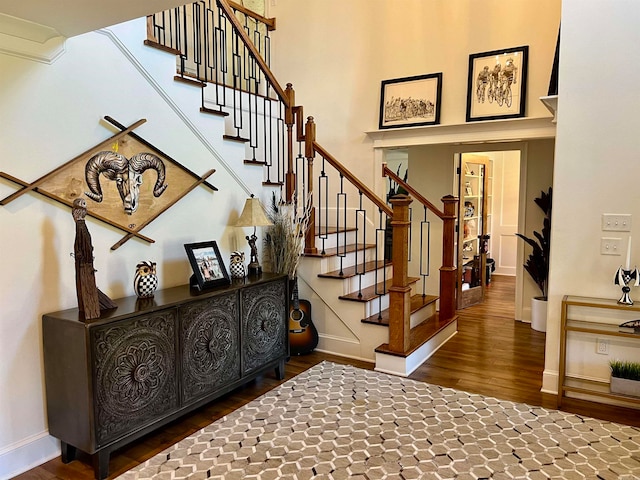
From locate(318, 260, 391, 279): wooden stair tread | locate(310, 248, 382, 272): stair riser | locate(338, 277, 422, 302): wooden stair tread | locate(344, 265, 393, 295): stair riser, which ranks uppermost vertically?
locate(310, 248, 382, 272): stair riser

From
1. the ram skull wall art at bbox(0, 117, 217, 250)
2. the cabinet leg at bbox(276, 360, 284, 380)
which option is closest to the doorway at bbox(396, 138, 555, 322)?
the cabinet leg at bbox(276, 360, 284, 380)

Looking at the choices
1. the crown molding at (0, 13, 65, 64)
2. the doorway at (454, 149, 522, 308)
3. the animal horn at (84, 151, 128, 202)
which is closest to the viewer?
the crown molding at (0, 13, 65, 64)

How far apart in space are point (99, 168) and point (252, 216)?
3.84 feet

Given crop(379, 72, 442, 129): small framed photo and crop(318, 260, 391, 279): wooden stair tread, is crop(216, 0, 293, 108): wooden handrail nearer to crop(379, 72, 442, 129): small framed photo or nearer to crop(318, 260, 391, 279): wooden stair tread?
crop(379, 72, 442, 129): small framed photo

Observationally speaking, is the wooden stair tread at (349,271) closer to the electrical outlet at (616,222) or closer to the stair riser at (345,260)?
the stair riser at (345,260)

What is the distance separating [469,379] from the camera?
360 cm

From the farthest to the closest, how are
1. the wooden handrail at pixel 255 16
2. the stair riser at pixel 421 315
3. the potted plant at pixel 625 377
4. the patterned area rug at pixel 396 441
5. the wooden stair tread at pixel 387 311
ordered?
the wooden handrail at pixel 255 16, the stair riser at pixel 421 315, the wooden stair tread at pixel 387 311, the potted plant at pixel 625 377, the patterned area rug at pixel 396 441

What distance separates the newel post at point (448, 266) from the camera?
477cm

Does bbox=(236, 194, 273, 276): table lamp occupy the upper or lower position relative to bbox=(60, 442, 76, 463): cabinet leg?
upper

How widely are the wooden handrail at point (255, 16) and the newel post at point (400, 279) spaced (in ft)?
10.8

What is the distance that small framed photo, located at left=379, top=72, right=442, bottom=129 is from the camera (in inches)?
191

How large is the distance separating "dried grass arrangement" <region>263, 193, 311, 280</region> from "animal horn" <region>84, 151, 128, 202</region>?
1.51m

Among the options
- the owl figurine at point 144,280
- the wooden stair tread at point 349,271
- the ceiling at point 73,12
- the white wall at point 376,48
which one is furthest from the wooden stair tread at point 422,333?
the ceiling at point 73,12

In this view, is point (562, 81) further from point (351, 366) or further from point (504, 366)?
point (351, 366)
